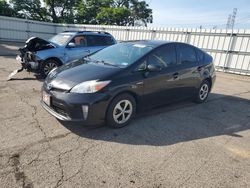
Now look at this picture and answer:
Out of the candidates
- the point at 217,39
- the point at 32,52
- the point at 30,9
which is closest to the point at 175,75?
the point at 32,52

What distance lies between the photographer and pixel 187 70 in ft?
17.2

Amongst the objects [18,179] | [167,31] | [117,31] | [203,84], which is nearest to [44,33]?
[117,31]

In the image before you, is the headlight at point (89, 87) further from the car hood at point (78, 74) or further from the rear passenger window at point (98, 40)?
the rear passenger window at point (98, 40)

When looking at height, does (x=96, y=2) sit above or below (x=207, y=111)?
above

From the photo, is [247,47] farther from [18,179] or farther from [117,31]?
[18,179]

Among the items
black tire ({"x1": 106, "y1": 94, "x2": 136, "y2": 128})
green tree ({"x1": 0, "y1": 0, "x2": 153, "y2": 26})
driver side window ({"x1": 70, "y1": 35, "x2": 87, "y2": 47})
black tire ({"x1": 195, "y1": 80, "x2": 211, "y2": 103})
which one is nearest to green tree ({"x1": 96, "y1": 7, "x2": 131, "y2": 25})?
green tree ({"x1": 0, "y1": 0, "x2": 153, "y2": 26})

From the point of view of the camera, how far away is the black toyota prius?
369 centimetres

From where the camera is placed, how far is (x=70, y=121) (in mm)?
3668

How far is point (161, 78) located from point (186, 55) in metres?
1.21

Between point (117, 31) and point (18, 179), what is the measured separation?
1612 centimetres

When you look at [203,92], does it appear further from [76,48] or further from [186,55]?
[76,48]

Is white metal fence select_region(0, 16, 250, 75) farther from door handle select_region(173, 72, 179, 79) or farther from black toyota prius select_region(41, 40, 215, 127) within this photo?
door handle select_region(173, 72, 179, 79)

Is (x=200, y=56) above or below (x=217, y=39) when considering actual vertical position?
below

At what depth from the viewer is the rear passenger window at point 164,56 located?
4.55 m
